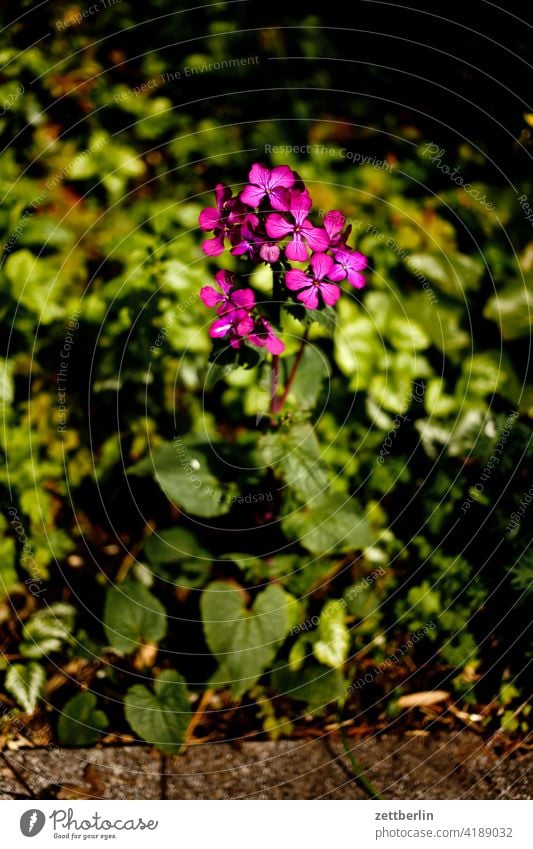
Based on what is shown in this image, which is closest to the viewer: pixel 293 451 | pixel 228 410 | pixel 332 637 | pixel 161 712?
pixel 293 451

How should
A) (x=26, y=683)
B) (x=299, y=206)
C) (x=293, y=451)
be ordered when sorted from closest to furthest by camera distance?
(x=299, y=206), (x=293, y=451), (x=26, y=683)

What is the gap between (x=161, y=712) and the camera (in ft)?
7.92

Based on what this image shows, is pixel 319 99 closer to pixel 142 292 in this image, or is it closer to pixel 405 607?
pixel 142 292

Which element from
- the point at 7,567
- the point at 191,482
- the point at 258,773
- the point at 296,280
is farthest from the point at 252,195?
the point at 258,773

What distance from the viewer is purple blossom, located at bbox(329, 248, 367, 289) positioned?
189 cm

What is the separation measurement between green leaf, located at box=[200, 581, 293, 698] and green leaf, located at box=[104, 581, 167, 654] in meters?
0.27

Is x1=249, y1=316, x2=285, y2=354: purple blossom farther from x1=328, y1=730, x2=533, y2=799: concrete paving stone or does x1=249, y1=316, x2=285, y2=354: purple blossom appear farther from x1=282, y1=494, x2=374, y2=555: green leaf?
x1=328, y1=730, x2=533, y2=799: concrete paving stone

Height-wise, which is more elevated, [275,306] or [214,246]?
[214,246]

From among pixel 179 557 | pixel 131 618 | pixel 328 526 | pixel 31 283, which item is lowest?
pixel 131 618

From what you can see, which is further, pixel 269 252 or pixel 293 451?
pixel 293 451

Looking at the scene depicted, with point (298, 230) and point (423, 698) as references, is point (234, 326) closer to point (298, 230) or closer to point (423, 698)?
point (298, 230)

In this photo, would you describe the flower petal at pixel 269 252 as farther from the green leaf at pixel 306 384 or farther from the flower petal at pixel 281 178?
the green leaf at pixel 306 384

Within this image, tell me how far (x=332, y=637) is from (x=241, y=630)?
0.47 metres
